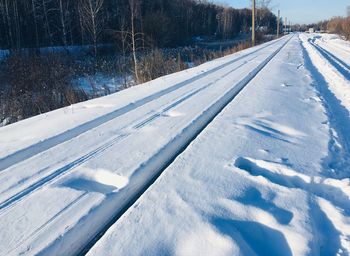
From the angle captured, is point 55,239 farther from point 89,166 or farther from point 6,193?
point 89,166

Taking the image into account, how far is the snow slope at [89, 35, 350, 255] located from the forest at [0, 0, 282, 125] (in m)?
5.40

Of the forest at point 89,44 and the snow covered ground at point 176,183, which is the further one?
the forest at point 89,44

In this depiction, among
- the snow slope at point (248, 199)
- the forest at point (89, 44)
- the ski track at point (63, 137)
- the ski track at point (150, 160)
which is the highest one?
the forest at point (89, 44)

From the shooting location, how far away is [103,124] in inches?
173

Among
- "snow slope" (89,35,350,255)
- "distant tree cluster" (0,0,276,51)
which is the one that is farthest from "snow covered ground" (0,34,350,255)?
"distant tree cluster" (0,0,276,51)

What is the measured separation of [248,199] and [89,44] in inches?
1258

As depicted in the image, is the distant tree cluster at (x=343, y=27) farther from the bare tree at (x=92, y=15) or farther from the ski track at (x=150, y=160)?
the ski track at (x=150, y=160)

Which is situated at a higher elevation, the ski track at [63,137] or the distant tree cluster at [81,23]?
the distant tree cluster at [81,23]

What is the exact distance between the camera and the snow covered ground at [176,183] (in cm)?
202

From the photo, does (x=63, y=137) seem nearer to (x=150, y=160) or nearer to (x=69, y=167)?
(x=69, y=167)

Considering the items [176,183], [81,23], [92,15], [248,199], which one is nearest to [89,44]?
[81,23]

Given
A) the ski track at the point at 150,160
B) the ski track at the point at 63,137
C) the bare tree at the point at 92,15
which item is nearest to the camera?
the ski track at the point at 150,160

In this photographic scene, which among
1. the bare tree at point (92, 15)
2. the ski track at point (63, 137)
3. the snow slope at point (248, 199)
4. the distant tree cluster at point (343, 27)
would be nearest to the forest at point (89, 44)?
the bare tree at point (92, 15)

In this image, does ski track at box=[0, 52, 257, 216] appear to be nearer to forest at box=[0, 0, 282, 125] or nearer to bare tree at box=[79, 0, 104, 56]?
forest at box=[0, 0, 282, 125]
